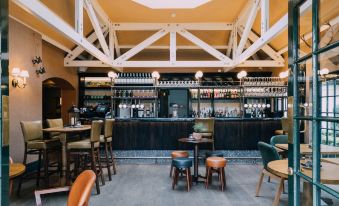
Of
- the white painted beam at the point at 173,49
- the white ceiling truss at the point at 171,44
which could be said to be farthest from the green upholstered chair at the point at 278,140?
the white painted beam at the point at 173,49

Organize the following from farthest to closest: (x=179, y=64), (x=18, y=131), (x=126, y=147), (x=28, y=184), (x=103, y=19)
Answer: (x=179, y=64) → (x=103, y=19) → (x=126, y=147) → (x=18, y=131) → (x=28, y=184)

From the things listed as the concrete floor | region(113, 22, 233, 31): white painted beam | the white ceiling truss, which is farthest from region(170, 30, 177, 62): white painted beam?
the concrete floor

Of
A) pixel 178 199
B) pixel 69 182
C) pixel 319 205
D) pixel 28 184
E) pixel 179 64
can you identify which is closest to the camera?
pixel 319 205

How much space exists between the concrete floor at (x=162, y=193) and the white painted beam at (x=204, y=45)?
13.6 feet

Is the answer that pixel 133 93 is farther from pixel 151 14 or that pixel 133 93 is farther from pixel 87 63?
pixel 151 14

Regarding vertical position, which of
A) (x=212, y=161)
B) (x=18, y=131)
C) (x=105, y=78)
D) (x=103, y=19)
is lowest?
(x=212, y=161)

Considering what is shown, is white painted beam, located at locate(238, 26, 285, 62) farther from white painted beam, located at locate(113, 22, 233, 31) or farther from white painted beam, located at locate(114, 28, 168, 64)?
white painted beam, located at locate(114, 28, 168, 64)

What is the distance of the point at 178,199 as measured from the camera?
14.6ft

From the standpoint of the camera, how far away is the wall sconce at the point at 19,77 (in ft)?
19.9

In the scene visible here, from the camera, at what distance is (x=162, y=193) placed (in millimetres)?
4773

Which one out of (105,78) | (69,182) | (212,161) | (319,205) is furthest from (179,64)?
(319,205)

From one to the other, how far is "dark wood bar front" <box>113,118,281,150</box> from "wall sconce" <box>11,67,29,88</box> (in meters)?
2.48

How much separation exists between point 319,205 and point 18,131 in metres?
6.27

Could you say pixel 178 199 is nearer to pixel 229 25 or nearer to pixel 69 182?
pixel 69 182
